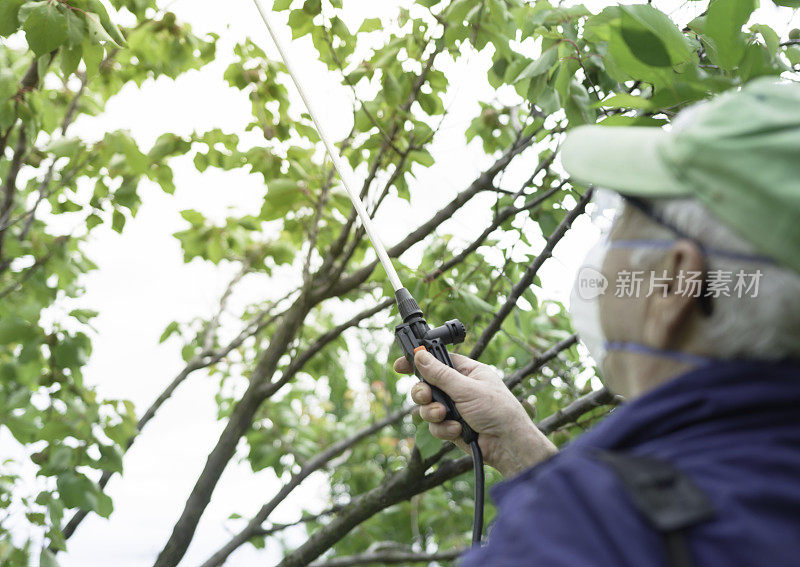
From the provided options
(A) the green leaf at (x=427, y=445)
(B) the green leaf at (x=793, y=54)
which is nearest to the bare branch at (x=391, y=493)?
(A) the green leaf at (x=427, y=445)

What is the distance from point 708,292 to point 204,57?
8.18 ft

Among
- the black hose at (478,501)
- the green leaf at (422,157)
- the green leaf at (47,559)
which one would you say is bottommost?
the green leaf at (47,559)

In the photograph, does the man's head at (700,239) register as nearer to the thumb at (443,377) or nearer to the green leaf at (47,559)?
the thumb at (443,377)

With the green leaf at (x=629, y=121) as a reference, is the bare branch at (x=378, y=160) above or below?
above

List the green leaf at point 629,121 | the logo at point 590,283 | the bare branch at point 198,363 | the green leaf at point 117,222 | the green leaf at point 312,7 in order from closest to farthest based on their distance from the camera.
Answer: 1. the logo at point 590,283
2. the green leaf at point 629,121
3. the green leaf at point 312,7
4. the green leaf at point 117,222
5. the bare branch at point 198,363

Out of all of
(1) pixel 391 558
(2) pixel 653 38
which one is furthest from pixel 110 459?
(2) pixel 653 38

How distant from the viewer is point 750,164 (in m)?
0.69

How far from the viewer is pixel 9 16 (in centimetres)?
180

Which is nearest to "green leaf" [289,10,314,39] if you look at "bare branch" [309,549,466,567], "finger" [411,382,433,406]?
"finger" [411,382,433,406]

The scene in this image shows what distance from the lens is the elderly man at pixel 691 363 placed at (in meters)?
0.62

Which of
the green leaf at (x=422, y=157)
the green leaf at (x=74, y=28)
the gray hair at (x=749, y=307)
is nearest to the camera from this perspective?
the gray hair at (x=749, y=307)

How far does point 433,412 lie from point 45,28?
1.27 metres

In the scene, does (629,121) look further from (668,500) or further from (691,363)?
(668,500)

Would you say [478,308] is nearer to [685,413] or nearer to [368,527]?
[685,413]
